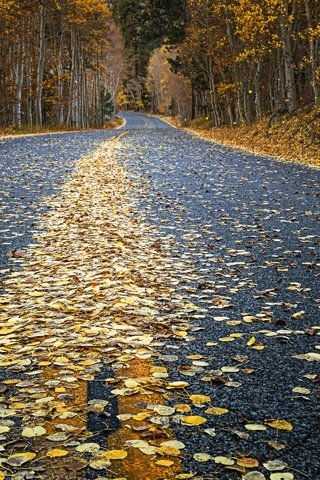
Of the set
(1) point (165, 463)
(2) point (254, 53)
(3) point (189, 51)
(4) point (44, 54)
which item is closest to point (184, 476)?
(1) point (165, 463)

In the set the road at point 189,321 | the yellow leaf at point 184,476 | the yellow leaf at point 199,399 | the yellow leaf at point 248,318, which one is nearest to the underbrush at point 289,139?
the road at point 189,321

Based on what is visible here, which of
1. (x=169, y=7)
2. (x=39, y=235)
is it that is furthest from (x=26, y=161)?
(x=169, y=7)

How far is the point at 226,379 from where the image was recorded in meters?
3.79

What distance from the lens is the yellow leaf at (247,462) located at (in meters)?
2.83

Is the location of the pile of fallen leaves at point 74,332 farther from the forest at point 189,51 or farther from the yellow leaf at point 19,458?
the forest at point 189,51

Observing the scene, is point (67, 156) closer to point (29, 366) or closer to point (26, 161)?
point (26, 161)

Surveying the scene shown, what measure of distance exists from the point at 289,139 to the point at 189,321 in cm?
1850

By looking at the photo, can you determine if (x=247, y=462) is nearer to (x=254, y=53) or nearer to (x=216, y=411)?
(x=216, y=411)

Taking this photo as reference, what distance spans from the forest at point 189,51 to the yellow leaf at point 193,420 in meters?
18.6

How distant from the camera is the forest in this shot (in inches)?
1009

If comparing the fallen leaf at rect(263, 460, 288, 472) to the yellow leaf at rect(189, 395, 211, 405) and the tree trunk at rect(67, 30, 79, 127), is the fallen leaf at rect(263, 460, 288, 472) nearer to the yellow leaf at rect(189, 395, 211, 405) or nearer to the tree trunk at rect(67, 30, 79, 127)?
the yellow leaf at rect(189, 395, 211, 405)

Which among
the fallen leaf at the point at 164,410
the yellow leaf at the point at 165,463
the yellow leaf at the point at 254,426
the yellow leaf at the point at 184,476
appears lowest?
the yellow leaf at the point at 184,476

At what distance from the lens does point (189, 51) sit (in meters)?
44.9

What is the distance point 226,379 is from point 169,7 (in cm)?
4791
